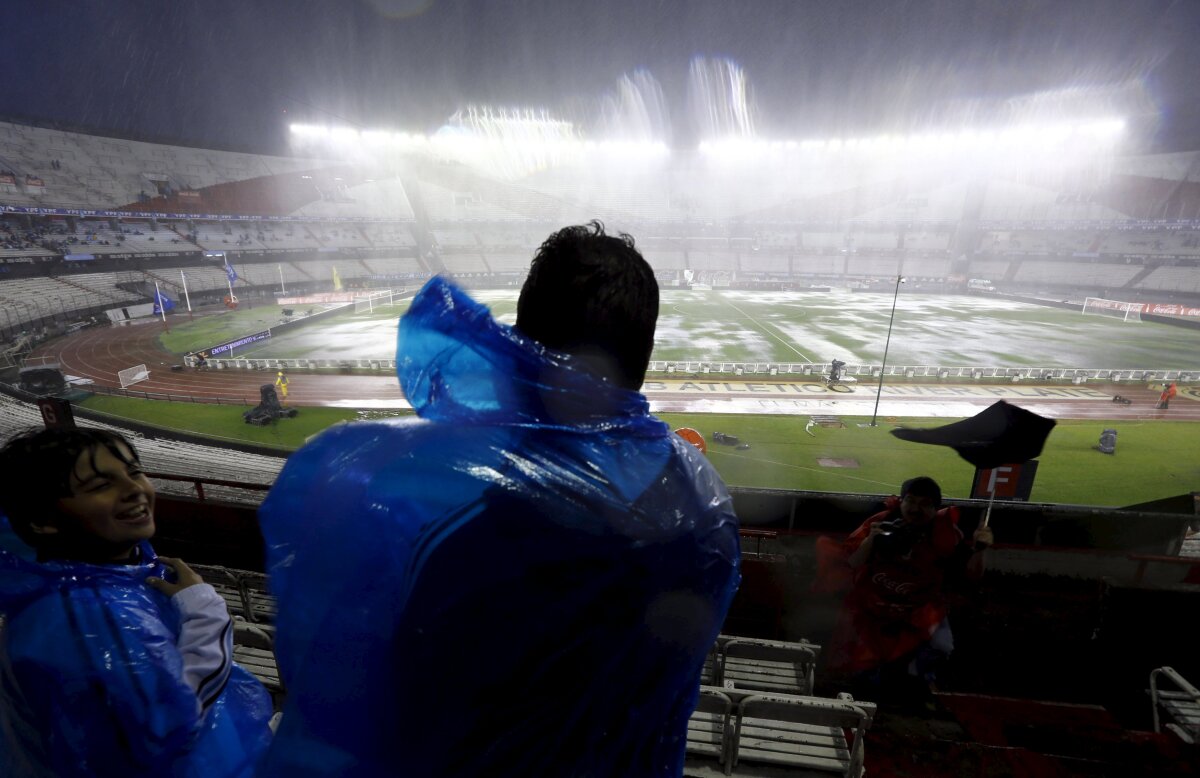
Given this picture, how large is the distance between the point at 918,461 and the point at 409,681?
15466mm

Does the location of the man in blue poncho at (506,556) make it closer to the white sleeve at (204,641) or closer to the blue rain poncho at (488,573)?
the blue rain poncho at (488,573)

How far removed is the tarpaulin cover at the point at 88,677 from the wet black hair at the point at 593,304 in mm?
1103

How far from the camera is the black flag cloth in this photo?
3885 mm

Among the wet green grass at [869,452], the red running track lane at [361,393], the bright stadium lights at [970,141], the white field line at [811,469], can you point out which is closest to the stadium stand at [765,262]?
the bright stadium lights at [970,141]

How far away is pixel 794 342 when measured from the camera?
29.7 meters

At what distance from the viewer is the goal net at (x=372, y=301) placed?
37.8 meters

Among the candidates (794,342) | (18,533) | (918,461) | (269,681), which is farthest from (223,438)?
(794,342)

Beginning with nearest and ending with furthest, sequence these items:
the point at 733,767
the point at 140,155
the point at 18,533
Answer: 1. the point at 18,533
2. the point at 733,767
3. the point at 140,155

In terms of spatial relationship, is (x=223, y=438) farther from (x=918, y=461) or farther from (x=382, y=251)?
(x=382, y=251)

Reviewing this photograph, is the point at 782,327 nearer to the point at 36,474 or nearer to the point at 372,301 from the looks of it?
the point at 372,301

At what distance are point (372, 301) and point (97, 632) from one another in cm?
4272

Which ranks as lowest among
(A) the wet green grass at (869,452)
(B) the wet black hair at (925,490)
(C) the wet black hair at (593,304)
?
(A) the wet green grass at (869,452)

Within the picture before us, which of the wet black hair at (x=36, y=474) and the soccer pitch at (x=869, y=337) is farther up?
the wet black hair at (x=36, y=474)

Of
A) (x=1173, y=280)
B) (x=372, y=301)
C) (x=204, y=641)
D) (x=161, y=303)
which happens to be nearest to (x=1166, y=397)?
(x=204, y=641)
